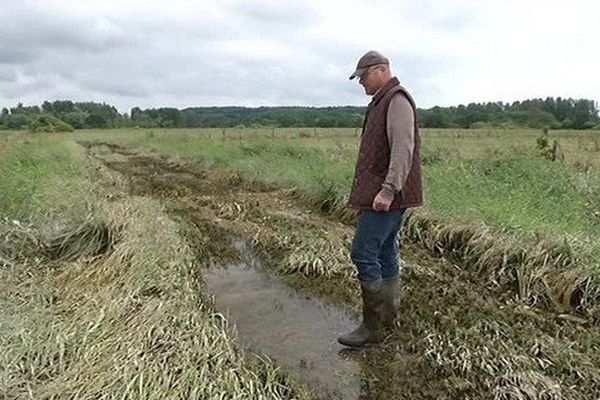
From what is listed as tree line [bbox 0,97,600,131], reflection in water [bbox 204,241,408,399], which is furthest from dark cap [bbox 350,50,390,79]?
tree line [bbox 0,97,600,131]

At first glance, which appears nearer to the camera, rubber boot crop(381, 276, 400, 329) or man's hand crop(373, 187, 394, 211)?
man's hand crop(373, 187, 394, 211)

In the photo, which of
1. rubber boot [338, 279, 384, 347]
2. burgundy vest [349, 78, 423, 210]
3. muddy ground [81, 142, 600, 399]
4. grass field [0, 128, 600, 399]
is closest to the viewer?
grass field [0, 128, 600, 399]

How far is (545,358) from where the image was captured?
372 cm

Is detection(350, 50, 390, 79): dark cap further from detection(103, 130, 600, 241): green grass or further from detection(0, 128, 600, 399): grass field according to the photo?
detection(103, 130, 600, 241): green grass

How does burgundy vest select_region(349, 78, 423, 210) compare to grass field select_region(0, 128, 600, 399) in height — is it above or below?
above

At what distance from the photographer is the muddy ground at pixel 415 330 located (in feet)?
11.5

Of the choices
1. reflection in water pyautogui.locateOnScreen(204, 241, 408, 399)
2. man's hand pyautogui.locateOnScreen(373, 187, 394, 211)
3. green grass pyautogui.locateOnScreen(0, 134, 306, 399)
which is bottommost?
reflection in water pyautogui.locateOnScreen(204, 241, 408, 399)

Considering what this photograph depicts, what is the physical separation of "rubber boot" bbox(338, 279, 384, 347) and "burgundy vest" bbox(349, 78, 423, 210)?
667 mm

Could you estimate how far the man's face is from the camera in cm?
384

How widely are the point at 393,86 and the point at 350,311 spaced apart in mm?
2049

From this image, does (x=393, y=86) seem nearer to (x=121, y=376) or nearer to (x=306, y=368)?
(x=306, y=368)

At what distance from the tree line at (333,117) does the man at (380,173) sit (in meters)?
21.5

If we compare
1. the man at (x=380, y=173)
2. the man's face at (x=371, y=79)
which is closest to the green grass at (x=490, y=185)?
the man at (x=380, y=173)

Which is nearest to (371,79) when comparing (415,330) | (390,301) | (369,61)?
(369,61)
